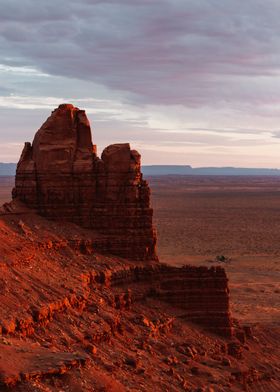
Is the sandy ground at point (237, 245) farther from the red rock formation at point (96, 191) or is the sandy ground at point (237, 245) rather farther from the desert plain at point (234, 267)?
the red rock formation at point (96, 191)

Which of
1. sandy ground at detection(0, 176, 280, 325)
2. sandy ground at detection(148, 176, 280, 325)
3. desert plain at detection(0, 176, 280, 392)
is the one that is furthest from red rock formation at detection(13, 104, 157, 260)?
sandy ground at detection(148, 176, 280, 325)

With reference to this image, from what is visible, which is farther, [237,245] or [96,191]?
[237,245]

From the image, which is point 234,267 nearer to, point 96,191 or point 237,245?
point 237,245

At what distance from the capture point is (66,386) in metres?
15.4

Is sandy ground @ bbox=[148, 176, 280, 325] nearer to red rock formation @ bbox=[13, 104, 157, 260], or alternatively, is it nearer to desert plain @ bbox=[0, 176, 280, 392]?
desert plain @ bbox=[0, 176, 280, 392]

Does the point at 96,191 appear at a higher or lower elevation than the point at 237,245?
higher

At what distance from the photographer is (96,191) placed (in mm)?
26656

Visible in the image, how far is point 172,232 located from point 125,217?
2302 inches

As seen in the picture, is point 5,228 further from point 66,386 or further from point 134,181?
point 66,386

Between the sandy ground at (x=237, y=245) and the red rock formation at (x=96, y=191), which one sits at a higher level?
the red rock formation at (x=96, y=191)

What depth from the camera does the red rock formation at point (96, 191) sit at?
26375 millimetres

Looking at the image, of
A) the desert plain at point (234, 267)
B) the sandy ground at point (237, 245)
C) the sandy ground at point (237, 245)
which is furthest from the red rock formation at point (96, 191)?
the sandy ground at point (237, 245)

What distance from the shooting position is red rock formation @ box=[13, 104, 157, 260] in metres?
26.4

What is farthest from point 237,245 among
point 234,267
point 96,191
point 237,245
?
point 96,191
